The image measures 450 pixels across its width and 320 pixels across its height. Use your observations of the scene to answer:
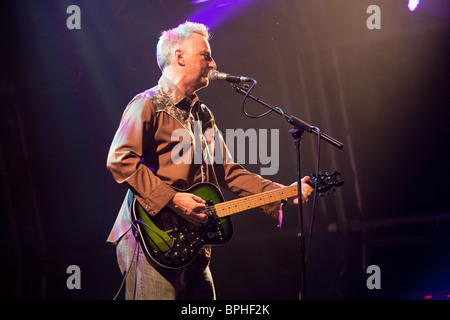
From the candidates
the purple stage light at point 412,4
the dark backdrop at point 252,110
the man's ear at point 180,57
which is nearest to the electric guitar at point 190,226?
the man's ear at point 180,57

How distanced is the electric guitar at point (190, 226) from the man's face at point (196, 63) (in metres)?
0.74

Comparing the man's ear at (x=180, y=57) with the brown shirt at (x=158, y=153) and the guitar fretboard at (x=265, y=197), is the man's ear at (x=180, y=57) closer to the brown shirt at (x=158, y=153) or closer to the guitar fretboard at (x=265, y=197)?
the brown shirt at (x=158, y=153)

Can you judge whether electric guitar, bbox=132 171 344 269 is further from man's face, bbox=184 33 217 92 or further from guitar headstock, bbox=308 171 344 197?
man's face, bbox=184 33 217 92

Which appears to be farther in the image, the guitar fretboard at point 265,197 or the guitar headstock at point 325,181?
the guitar fretboard at point 265,197

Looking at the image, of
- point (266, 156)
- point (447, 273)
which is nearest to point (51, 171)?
point (266, 156)

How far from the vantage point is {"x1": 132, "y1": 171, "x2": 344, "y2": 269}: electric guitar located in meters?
2.67

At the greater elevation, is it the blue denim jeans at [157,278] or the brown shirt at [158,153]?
the brown shirt at [158,153]

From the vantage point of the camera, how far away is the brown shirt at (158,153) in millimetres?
2664

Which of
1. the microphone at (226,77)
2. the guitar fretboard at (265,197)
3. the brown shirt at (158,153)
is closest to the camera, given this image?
the brown shirt at (158,153)

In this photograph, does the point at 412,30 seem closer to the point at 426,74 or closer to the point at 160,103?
the point at 426,74

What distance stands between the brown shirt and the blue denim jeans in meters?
0.13

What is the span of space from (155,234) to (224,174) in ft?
2.59

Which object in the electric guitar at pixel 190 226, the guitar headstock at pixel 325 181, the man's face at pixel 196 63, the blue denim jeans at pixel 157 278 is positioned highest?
the man's face at pixel 196 63
